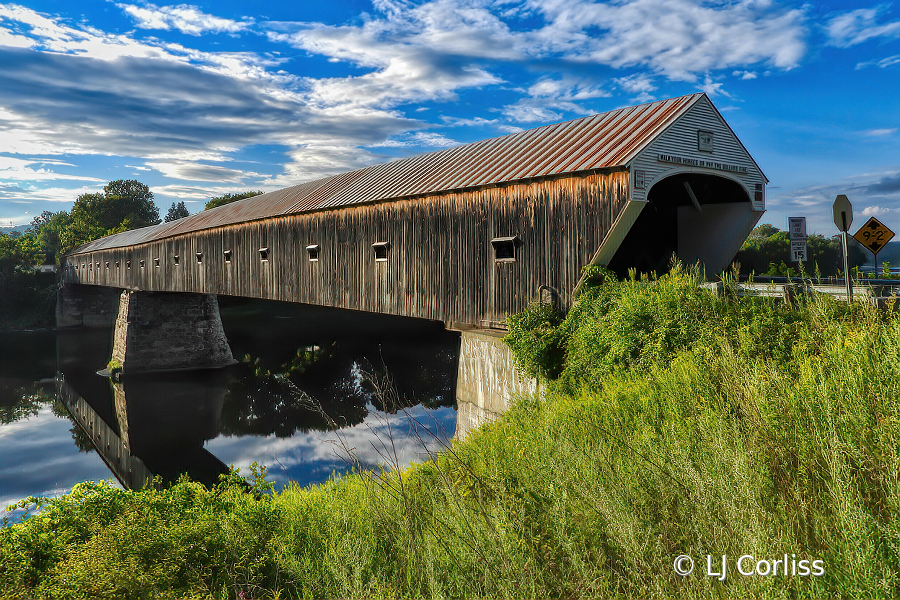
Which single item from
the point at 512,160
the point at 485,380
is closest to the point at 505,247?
the point at 512,160

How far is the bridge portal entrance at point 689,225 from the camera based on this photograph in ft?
30.2

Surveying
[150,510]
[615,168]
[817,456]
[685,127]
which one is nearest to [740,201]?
[685,127]

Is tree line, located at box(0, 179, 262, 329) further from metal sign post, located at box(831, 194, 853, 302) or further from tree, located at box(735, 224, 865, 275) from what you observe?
metal sign post, located at box(831, 194, 853, 302)

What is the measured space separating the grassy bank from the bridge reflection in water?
14.0 feet

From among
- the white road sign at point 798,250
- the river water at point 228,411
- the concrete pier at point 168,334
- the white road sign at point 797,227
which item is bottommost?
the river water at point 228,411

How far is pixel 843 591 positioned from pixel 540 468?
2190 mm

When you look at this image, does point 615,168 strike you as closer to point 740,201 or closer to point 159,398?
point 740,201

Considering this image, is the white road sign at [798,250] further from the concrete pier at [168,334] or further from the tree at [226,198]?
the tree at [226,198]

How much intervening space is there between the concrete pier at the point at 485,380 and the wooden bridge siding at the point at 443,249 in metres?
0.55

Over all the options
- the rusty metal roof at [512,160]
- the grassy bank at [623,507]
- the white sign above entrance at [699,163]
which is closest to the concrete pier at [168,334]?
the rusty metal roof at [512,160]

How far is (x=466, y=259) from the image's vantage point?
9.67 meters

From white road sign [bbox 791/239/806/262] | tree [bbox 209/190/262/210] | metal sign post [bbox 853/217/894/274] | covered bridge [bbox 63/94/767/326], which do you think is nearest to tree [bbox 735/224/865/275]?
white road sign [bbox 791/239/806/262]

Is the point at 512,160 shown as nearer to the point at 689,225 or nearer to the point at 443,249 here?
the point at 443,249

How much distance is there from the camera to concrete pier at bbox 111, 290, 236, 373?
2334 centimetres
